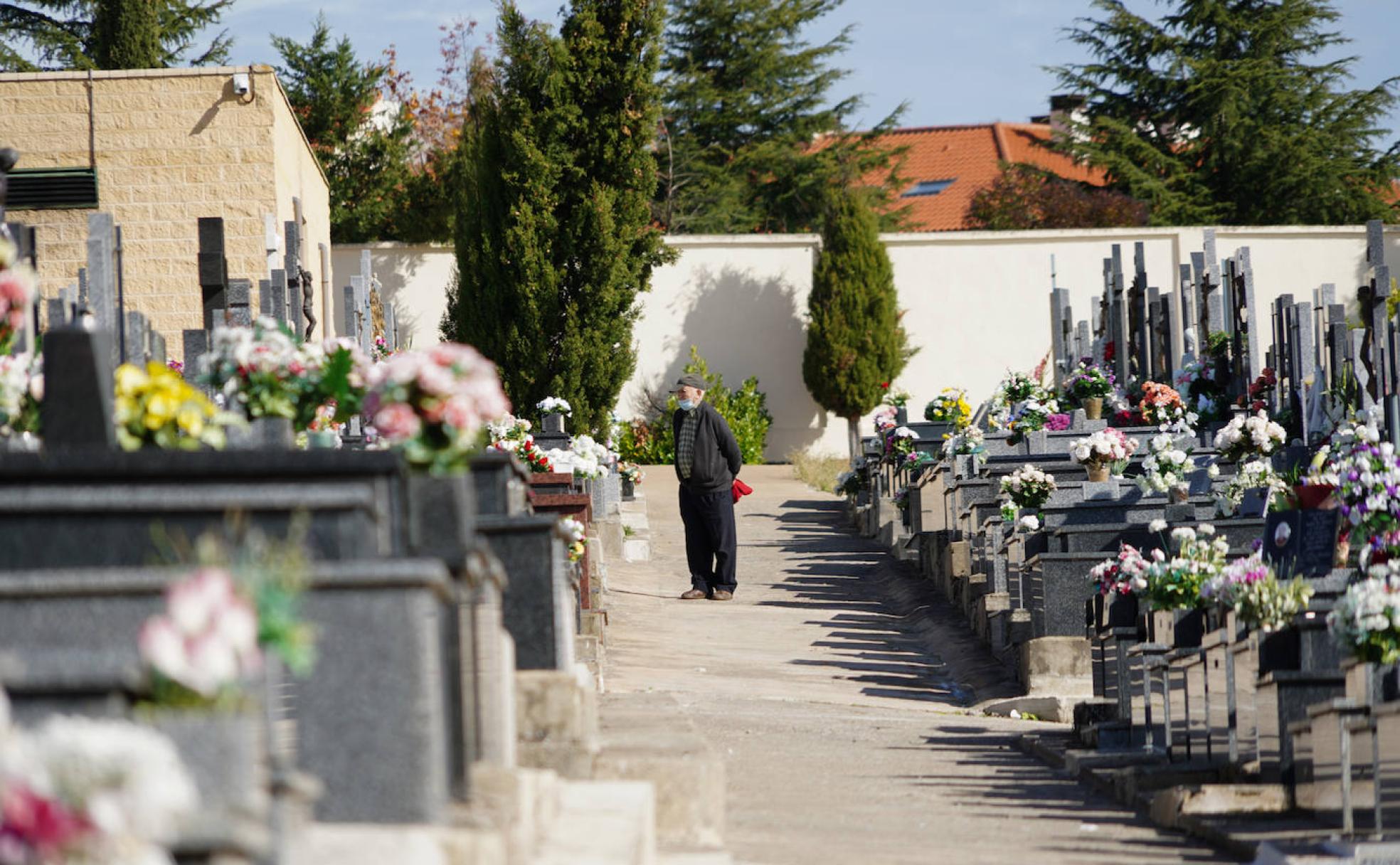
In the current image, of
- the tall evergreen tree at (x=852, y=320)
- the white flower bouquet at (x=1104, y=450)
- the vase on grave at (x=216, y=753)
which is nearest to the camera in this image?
the vase on grave at (x=216, y=753)

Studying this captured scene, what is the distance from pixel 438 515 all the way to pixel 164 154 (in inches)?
535

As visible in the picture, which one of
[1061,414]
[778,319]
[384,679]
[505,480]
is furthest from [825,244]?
[384,679]

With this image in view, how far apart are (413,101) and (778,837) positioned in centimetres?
2888

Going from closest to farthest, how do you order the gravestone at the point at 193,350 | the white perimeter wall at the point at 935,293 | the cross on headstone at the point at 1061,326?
the gravestone at the point at 193,350
the cross on headstone at the point at 1061,326
the white perimeter wall at the point at 935,293

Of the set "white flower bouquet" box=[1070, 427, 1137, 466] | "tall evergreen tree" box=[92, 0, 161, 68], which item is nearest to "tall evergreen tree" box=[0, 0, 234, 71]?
"tall evergreen tree" box=[92, 0, 161, 68]

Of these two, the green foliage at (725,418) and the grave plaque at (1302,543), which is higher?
the green foliage at (725,418)

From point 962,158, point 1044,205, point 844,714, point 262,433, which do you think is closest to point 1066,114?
point 1044,205

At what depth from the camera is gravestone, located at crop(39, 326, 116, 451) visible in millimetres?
4598

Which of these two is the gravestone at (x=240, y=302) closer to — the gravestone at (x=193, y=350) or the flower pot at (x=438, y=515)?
the gravestone at (x=193, y=350)

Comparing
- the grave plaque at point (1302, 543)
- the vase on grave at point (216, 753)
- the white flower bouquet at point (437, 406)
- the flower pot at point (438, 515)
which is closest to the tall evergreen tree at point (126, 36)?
the grave plaque at point (1302, 543)

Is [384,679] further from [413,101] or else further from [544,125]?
[413,101]

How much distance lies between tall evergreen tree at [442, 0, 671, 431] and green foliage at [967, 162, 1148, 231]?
45.2ft

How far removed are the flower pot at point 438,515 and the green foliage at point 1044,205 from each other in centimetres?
2768

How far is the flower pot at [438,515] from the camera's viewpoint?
4.45 m
